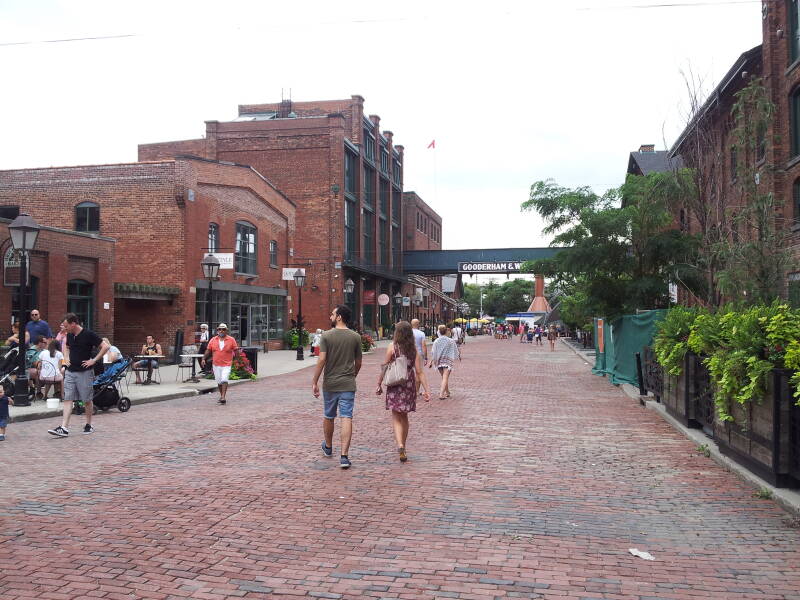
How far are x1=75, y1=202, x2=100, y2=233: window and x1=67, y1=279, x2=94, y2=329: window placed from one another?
5940 mm

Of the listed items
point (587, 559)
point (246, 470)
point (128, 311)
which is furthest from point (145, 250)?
point (587, 559)

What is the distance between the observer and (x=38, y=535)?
522cm

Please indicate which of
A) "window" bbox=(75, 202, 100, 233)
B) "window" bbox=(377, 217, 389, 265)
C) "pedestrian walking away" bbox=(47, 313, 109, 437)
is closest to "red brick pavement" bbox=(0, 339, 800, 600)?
"pedestrian walking away" bbox=(47, 313, 109, 437)

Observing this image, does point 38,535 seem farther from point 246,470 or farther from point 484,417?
point 484,417

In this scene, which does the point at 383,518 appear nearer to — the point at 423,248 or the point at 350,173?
the point at 350,173

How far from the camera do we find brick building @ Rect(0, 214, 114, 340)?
20.4 m

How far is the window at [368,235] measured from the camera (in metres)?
54.8

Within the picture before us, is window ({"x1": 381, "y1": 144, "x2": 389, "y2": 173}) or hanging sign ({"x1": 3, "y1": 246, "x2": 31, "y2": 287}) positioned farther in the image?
window ({"x1": 381, "y1": 144, "x2": 389, "y2": 173})

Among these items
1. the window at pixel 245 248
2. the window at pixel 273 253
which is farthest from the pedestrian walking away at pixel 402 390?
the window at pixel 273 253

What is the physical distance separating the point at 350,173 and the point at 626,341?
115 feet

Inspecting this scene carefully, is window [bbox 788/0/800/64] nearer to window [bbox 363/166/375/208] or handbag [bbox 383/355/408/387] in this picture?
handbag [bbox 383/355/408/387]

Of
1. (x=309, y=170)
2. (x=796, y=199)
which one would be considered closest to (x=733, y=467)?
(x=796, y=199)

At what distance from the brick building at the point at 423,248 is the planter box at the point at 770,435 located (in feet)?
175

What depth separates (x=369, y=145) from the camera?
181ft
